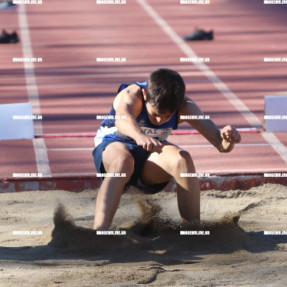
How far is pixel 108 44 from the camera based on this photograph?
13.2 metres

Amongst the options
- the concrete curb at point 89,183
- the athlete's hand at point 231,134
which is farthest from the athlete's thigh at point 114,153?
the concrete curb at point 89,183

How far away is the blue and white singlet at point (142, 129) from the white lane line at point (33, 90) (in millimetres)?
1300

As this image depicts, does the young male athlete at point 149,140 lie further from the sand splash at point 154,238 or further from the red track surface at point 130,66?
the red track surface at point 130,66

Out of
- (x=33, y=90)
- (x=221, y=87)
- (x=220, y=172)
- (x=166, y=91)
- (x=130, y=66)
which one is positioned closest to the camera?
(x=166, y=91)

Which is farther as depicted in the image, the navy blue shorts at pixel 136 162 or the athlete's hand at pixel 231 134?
the navy blue shorts at pixel 136 162

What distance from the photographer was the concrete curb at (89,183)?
6.25 meters

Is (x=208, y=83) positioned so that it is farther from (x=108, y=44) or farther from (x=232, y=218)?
(x=232, y=218)

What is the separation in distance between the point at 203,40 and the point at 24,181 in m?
8.01

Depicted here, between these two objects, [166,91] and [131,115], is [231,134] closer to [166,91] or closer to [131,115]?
[166,91]

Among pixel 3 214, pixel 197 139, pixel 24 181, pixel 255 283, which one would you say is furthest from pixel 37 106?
pixel 255 283

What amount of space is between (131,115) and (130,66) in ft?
22.8

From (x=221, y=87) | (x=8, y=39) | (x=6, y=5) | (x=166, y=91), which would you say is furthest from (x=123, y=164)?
(x=6, y=5)

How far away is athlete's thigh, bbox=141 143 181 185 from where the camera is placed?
488 centimetres

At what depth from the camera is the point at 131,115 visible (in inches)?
189
